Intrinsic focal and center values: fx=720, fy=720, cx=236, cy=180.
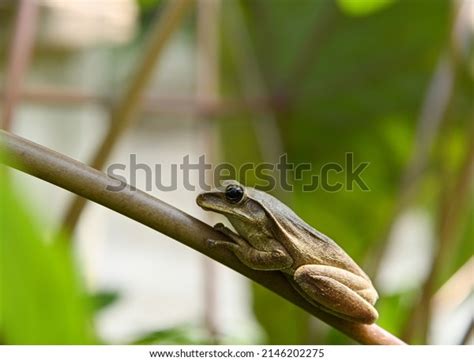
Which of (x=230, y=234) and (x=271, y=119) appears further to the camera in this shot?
(x=271, y=119)

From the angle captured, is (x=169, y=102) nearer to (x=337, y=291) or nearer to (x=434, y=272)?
(x=434, y=272)

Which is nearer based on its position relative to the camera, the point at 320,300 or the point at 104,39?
the point at 320,300

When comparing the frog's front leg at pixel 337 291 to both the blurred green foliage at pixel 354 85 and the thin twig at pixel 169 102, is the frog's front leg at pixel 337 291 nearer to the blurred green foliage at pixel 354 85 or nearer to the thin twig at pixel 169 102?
the thin twig at pixel 169 102

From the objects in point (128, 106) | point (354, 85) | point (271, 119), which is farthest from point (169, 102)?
point (128, 106)

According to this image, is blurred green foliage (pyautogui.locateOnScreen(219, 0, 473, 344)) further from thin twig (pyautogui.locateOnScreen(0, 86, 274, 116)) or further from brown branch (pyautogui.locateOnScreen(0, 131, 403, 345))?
brown branch (pyautogui.locateOnScreen(0, 131, 403, 345))

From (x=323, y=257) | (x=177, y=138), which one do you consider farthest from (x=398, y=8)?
(x=323, y=257)

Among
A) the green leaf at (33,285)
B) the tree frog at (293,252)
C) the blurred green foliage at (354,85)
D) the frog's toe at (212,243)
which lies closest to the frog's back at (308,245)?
the tree frog at (293,252)
